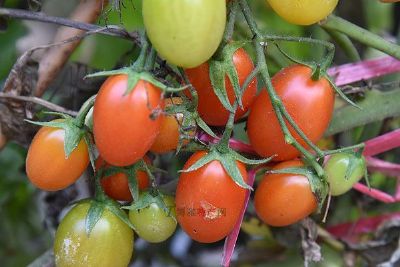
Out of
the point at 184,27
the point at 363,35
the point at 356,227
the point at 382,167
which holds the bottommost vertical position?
the point at 356,227

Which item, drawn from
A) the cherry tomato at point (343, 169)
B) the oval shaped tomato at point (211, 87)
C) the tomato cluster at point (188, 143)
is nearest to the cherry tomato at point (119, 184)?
the tomato cluster at point (188, 143)

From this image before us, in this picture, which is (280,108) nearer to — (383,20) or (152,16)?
(152,16)

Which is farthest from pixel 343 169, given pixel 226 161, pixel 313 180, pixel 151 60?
pixel 151 60

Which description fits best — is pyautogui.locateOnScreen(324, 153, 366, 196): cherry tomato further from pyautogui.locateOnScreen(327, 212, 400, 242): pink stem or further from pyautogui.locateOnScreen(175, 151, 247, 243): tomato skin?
pyautogui.locateOnScreen(327, 212, 400, 242): pink stem

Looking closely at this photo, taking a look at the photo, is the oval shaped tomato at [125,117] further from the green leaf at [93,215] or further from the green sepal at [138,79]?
the green leaf at [93,215]

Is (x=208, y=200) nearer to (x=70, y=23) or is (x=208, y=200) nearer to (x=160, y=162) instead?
(x=70, y=23)

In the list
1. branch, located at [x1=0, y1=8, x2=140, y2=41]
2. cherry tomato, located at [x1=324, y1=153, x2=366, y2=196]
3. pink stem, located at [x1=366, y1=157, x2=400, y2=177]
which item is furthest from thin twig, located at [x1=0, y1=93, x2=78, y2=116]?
pink stem, located at [x1=366, y1=157, x2=400, y2=177]
